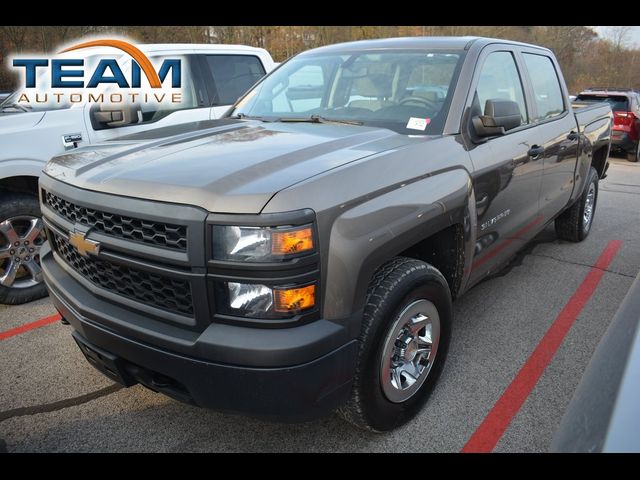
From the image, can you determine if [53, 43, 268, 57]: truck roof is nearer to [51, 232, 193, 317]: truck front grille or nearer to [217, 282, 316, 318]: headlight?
[51, 232, 193, 317]: truck front grille

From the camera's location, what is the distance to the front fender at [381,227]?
1945 millimetres

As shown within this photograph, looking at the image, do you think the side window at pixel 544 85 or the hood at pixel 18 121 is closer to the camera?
the hood at pixel 18 121

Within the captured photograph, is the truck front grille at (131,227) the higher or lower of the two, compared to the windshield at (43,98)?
lower

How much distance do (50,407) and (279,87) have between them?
2511mm

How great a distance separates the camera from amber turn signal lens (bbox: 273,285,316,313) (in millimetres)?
1849

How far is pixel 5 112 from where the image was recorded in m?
4.18

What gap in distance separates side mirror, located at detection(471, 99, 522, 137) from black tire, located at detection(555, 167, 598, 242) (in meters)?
2.72

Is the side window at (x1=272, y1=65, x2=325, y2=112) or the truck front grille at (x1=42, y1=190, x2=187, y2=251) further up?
the side window at (x1=272, y1=65, x2=325, y2=112)

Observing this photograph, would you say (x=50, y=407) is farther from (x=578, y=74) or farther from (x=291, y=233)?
(x=578, y=74)

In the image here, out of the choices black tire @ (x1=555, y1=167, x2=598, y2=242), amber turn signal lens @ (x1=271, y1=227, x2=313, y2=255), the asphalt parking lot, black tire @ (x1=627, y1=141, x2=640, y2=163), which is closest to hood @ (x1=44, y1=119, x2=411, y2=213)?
amber turn signal lens @ (x1=271, y1=227, x2=313, y2=255)

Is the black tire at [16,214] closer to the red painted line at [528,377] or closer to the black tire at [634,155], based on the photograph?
the red painted line at [528,377]

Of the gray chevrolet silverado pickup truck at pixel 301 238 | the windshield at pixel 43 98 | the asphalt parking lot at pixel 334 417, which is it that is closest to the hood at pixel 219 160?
the gray chevrolet silverado pickup truck at pixel 301 238

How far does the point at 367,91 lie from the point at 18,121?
2721mm
